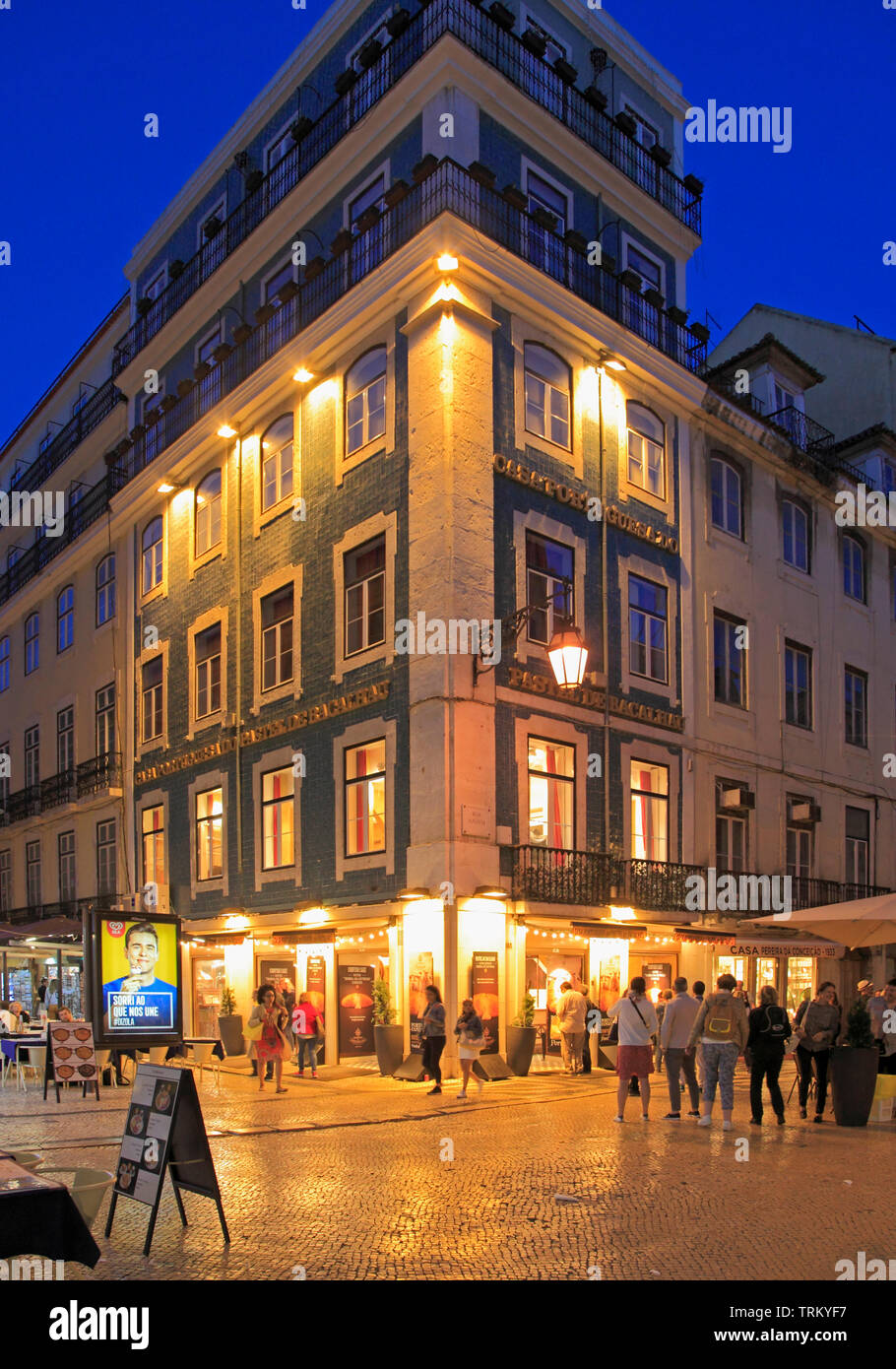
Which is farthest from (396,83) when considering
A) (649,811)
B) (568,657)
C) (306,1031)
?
(306,1031)

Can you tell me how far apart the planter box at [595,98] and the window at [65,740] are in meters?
22.0

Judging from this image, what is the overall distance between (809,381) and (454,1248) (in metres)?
29.0

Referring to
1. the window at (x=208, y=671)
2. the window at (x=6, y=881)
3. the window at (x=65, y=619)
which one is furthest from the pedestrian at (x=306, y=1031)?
the window at (x=6, y=881)

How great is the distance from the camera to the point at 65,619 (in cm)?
3866

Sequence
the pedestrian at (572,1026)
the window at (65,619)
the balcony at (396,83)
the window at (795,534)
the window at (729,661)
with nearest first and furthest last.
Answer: the pedestrian at (572,1026), the balcony at (396,83), the window at (729,661), the window at (795,534), the window at (65,619)

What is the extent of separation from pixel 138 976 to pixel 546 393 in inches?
546

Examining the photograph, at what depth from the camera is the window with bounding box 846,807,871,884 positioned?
31.8 m

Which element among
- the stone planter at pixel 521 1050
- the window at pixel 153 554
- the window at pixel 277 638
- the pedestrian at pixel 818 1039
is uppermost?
the window at pixel 153 554

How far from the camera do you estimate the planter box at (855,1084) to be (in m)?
14.5

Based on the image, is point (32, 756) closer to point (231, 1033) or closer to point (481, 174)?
Answer: point (231, 1033)

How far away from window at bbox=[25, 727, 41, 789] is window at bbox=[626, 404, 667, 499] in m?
22.5

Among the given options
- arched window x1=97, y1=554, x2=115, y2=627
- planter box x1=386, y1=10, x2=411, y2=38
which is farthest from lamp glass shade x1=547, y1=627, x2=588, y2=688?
arched window x1=97, y1=554, x2=115, y2=627

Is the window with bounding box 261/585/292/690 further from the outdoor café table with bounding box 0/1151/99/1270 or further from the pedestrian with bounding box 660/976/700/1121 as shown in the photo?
the outdoor café table with bounding box 0/1151/99/1270

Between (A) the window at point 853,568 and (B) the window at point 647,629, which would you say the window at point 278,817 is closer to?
(B) the window at point 647,629
